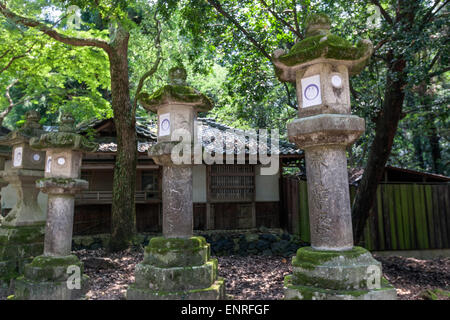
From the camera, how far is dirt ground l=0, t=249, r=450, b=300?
531 cm

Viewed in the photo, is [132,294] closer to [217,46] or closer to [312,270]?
[312,270]

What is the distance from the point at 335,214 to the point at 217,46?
21.9 ft

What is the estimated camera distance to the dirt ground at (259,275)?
17.4 ft

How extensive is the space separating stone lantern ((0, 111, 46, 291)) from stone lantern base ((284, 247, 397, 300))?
5100 mm

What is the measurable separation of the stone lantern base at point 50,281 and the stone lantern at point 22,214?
3.64 feet

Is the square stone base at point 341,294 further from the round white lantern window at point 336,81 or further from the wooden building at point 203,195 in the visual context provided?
the wooden building at point 203,195

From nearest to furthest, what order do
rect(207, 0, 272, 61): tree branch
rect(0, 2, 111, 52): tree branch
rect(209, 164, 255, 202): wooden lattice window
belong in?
rect(0, 2, 111, 52): tree branch < rect(207, 0, 272, 61): tree branch < rect(209, 164, 255, 202): wooden lattice window

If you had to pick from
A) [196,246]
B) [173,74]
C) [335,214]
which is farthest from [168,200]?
[335,214]

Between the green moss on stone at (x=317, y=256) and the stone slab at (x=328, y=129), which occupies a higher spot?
the stone slab at (x=328, y=129)

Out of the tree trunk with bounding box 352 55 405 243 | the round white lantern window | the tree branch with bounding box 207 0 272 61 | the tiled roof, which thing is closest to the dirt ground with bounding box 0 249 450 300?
the tree trunk with bounding box 352 55 405 243

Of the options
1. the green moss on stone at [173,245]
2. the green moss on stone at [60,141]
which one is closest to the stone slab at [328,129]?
the green moss on stone at [173,245]

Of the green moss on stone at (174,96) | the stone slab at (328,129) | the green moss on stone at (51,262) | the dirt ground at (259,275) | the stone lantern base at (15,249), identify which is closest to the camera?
the stone slab at (328,129)

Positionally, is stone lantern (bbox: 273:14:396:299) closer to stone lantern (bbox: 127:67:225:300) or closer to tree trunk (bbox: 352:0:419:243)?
stone lantern (bbox: 127:67:225:300)

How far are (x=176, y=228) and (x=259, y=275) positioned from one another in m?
3.28
